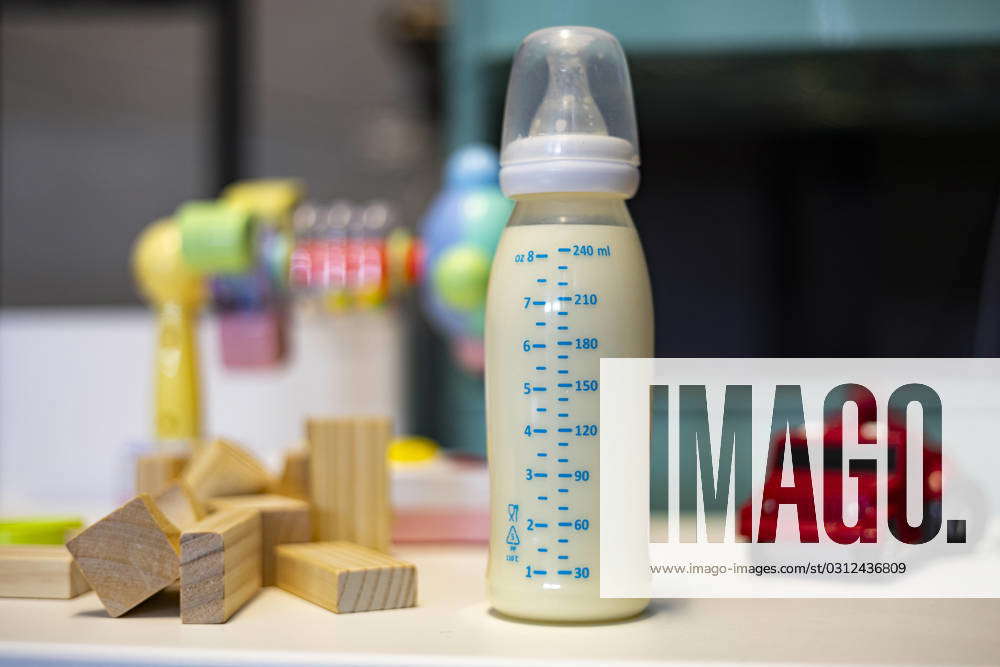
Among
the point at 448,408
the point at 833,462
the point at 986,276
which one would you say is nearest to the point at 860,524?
the point at 833,462

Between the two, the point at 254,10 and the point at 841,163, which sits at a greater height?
the point at 254,10

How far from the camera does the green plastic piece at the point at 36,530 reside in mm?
656

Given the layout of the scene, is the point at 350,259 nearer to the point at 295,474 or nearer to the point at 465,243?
the point at 465,243

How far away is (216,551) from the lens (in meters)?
0.51

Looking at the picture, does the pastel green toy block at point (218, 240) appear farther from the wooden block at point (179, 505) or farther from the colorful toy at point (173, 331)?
the wooden block at point (179, 505)

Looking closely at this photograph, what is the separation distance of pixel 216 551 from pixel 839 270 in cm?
90

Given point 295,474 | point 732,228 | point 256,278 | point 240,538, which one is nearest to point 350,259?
point 256,278

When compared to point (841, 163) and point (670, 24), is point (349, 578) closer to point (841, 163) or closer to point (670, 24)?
point (670, 24)

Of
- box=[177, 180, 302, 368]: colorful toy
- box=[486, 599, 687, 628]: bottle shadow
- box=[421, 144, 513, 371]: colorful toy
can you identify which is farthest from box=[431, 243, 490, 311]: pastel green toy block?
box=[486, 599, 687, 628]: bottle shadow

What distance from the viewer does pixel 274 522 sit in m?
0.59

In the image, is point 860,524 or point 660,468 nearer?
point 860,524

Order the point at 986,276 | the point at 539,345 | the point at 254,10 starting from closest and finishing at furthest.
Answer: the point at 539,345 < the point at 986,276 < the point at 254,10

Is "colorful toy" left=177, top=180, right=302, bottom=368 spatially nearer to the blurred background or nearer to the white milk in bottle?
the blurred background

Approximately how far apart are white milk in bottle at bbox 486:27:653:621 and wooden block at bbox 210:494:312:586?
0.46 ft
